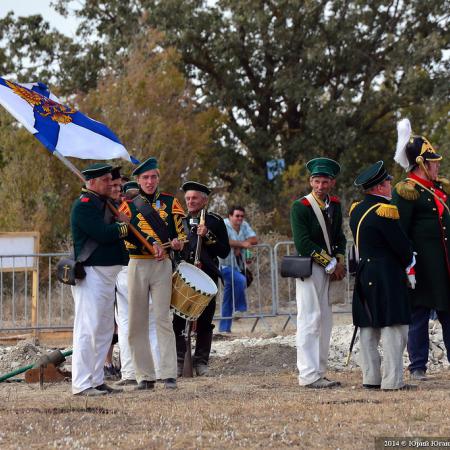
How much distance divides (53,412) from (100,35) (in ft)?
82.9

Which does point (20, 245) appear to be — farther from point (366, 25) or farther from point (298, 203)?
point (366, 25)

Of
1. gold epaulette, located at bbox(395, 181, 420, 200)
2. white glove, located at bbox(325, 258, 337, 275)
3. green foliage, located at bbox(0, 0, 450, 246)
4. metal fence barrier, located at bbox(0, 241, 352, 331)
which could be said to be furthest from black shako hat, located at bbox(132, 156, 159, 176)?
green foliage, located at bbox(0, 0, 450, 246)

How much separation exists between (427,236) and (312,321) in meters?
1.49

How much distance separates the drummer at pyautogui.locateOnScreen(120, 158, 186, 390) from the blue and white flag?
3.43 feet

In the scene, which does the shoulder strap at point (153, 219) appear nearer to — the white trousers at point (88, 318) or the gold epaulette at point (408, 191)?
the white trousers at point (88, 318)

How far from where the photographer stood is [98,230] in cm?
999

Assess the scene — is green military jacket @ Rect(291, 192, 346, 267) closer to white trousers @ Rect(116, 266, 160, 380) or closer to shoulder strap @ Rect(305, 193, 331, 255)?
shoulder strap @ Rect(305, 193, 331, 255)

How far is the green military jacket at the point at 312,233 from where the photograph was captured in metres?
10.5

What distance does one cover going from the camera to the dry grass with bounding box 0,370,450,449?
24.0 ft

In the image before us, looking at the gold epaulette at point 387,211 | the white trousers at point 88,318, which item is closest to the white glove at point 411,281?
the gold epaulette at point 387,211

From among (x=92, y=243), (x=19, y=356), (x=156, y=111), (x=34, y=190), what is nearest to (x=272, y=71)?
(x=156, y=111)

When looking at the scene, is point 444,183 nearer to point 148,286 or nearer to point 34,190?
point 148,286

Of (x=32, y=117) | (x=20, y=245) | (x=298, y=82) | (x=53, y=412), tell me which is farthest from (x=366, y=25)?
(x=53, y=412)

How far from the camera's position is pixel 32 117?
11570 mm
